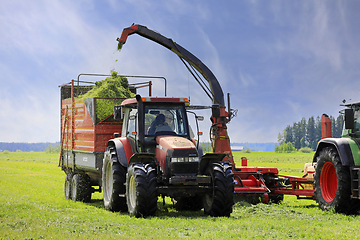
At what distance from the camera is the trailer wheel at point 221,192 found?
9.77 meters

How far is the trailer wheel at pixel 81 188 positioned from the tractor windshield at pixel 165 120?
183 inches

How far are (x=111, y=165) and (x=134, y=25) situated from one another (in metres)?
10.2

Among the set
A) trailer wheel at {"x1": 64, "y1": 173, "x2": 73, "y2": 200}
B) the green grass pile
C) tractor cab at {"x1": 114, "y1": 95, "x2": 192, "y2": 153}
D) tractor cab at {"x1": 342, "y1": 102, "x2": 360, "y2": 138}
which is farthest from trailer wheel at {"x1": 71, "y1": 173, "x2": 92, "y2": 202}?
tractor cab at {"x1": 342, "y1": 102, "x2": 360, "y2": 138}

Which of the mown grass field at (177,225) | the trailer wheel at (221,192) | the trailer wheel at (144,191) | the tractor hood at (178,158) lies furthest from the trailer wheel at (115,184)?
the trailer wheel at (221,192)

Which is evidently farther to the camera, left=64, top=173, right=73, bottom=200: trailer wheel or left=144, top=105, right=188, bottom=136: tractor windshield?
left=64, top=173, right=73, bottom=200: trailer wheel

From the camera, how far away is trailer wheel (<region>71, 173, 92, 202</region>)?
1412 cm

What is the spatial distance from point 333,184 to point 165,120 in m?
4.68

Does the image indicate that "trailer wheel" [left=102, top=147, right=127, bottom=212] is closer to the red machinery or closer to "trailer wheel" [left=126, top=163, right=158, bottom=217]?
"trailer wheel" [left=126, top=163, right=158, bottom=217]

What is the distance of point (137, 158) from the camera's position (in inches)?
397

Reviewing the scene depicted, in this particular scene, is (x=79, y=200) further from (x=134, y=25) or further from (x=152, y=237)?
(x=134, y=25)

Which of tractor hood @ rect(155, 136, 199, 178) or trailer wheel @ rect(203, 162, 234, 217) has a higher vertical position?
tractor hood @ rect(155, 136, 199, 178)

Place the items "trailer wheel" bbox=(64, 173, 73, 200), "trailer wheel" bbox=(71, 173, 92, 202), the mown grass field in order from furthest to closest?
"trailer wheel" bbox=(64, 173, 73, 200)
"trailer wheel" bbox=(71, 173, 92, 202)
the mown grass field

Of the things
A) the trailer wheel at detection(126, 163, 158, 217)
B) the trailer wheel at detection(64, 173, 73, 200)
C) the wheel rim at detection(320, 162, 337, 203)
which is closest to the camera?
the trailer wheel at detection(126, 163, 158, 217)

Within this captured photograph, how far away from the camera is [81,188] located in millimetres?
14141
